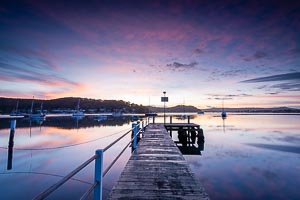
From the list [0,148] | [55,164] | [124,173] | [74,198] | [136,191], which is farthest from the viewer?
[0,148]

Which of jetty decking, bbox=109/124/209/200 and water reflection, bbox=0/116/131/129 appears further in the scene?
water reflection, bbox=0/116/131/129

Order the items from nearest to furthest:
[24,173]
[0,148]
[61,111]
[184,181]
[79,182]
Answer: [184,181] < [79,182] < [24,173] < [0,148] < [61,111]

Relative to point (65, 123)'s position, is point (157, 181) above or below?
above

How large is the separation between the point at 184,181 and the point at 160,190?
0.82 meters

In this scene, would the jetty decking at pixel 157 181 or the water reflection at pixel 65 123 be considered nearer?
the jetty decking at pixel 157 181

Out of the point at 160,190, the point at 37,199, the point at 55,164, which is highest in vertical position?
the point at 37,199

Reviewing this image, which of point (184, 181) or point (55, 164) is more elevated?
point (184, 181)

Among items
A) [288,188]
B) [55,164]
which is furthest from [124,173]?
[55,164]

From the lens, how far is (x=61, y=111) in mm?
181250

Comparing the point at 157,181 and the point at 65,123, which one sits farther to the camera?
the point at 65,123

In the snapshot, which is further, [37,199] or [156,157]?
[156,157]

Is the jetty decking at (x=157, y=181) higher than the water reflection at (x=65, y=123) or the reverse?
higher

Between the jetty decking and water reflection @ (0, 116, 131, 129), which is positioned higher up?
the jetty decking

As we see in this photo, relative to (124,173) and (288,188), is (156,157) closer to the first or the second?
(124,173)
